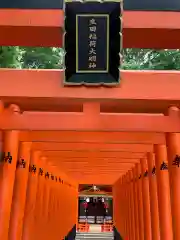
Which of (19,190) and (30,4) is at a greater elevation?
(30,4)

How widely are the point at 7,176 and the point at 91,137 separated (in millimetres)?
2452

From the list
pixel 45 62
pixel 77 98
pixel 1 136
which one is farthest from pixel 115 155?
pixel 77 98

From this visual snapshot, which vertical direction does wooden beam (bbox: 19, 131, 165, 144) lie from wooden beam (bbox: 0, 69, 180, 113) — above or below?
above

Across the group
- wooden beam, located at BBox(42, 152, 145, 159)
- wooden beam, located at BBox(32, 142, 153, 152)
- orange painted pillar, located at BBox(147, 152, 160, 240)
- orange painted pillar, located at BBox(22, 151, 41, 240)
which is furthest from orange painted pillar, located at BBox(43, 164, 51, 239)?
orange painted pillar, located at BBox(147, 152, 160, 240)

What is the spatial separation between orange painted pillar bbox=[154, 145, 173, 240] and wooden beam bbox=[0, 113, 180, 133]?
8.09ft

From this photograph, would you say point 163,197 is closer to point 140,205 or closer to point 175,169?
point 175,169

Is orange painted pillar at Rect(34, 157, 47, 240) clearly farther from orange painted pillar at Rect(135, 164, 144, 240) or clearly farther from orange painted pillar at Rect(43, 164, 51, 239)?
orange painted pillar at Rect(135, 164, 144, 240)

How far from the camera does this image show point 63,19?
6.02 metres

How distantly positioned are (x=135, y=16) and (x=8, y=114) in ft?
10.8

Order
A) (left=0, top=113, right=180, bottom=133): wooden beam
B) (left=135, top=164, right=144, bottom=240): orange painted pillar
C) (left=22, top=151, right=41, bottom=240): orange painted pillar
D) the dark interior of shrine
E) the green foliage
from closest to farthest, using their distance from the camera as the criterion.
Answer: (left=0, top=113, right=180, bottom=133): wooden beam → (left=22, top=151, right=41, bottom=240): orange painted pillar → the green foliage → (left=135, top=164, right=144, bottom=240): orange painted pillar → the dark interior of shrine

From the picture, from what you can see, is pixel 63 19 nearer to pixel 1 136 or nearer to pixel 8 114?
pixel 8 114

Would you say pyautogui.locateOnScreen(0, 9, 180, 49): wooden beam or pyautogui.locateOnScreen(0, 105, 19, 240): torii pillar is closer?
pyautogui.locateOnScreen(0, 9, 180, 49): wooden beam

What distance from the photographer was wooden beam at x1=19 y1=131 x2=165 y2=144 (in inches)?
419

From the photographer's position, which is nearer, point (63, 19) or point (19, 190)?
point (63, 19)
